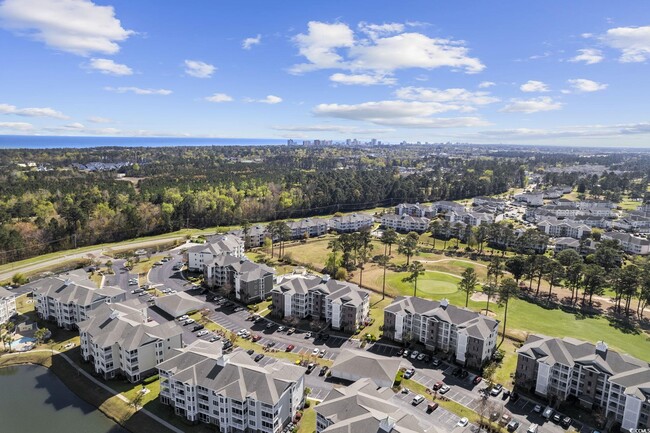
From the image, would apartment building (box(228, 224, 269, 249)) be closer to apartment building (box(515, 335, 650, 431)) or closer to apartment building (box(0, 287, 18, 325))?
apartment building (box(0, 287, 18, 325))

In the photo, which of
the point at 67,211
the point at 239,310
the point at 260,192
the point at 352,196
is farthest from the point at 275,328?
the point at 352,196

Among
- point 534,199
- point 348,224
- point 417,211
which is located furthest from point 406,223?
point 534,199

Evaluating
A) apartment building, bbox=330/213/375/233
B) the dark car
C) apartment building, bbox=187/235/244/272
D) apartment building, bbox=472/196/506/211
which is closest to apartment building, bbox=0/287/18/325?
apartment building, bbox=187/235/244/272

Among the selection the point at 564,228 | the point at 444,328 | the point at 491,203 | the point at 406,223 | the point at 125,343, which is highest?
the point at 125,343

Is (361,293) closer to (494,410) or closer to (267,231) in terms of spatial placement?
(494,410)

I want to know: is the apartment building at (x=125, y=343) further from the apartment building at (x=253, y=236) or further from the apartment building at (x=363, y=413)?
the apartment building at (x=253, y=236)

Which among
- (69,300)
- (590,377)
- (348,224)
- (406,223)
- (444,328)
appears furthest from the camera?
(406,223)

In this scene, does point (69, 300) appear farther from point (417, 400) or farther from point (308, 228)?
point (308, 228)
